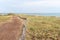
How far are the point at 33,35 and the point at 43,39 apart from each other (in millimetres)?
582

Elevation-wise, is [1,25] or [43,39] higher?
[1,25]

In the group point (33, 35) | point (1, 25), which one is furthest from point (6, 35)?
point (33, 35)

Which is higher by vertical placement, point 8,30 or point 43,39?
point 8,30

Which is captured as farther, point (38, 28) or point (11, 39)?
point (38, 28)

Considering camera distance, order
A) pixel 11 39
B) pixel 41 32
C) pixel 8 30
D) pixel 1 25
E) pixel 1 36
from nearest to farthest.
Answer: pixel 11 39, pixel 1 36, pixel 8 30, pixel 1 25, pixel 41 32

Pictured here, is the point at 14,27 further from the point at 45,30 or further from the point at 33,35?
the point at 45,30

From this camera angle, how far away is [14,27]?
891cm

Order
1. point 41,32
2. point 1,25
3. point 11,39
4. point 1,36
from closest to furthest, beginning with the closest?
→ point 11,39 < point 1,36 < point 1,25 < point 41,32

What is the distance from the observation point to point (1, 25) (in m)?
9.25

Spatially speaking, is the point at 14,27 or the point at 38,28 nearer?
the point at 14,27

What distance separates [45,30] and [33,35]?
2.80ft

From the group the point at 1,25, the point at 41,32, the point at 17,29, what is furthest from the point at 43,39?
the point at 1,25

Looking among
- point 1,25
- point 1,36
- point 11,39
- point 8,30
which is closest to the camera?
point 11,39

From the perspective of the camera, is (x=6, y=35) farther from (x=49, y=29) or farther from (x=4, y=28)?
(x=49, y=29)
